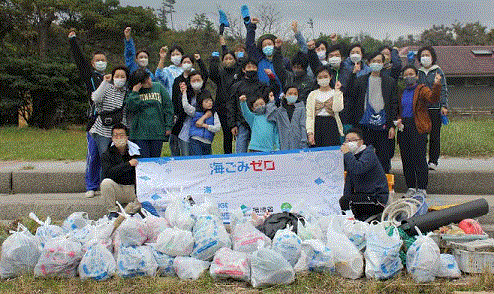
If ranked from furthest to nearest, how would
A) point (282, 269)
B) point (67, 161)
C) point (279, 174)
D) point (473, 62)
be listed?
point (473, 62)
point (67, 161)
point (279, 174)
point (282, 269)

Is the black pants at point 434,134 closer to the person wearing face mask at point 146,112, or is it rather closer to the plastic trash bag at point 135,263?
the person wearing face mask at point 146,112

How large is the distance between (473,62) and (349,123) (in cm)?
2655

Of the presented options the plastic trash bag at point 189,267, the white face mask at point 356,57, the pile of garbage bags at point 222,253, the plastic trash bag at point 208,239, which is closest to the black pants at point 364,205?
the pile of garbage bags at point 222,253

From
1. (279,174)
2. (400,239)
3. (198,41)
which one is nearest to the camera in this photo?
(400,239)

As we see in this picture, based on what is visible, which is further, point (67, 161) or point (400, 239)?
point (67, 161)

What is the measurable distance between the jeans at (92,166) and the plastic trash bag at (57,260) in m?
2.24

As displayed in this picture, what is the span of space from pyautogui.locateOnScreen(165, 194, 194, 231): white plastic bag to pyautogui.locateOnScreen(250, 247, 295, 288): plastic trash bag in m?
0.86

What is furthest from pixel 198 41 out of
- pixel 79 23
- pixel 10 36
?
pixel 10 36

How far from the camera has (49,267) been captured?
4.55 metres

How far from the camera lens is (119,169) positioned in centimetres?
598

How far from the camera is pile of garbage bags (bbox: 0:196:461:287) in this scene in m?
4.43

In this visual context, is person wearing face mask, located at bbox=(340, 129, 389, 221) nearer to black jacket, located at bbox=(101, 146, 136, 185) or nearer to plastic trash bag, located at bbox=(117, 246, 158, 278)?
plastic trash bag, located at bbox=(117, 246, 158, 278)

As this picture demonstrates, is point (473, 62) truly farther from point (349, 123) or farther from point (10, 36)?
point (349, 123)

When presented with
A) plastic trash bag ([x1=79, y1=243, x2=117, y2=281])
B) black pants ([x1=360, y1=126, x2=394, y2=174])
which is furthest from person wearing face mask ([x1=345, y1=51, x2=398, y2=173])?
plastic trash bag ([x1=79, y1=243, x2=117, y2=281])
